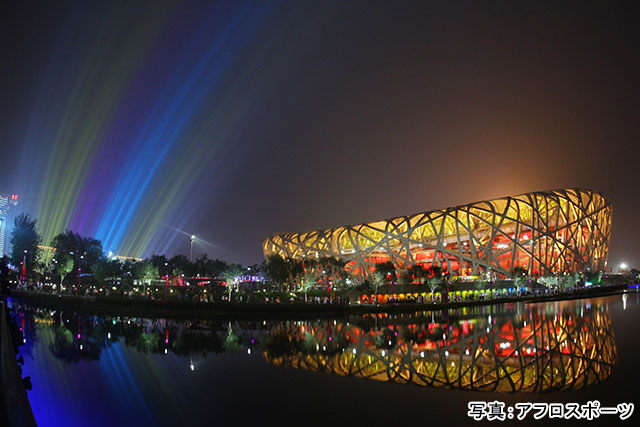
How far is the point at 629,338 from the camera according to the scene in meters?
18.2

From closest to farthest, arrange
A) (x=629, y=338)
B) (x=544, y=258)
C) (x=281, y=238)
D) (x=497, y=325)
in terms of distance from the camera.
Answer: (x=629, y=338)
(x=497, y=325)
(x=544, y=258)
(x=281, y=238)

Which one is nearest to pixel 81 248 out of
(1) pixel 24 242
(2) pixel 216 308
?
(1) pixel 24 242

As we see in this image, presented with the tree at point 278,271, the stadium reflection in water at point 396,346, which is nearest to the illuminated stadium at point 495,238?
the tree at point 278,271

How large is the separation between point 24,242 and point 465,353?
90.0 m

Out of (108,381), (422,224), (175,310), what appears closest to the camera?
(108,381)

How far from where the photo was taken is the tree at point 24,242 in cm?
8088

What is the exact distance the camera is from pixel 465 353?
50.4ft

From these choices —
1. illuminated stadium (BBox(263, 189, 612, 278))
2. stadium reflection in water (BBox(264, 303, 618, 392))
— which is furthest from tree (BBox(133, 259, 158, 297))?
stadium reflection in water (BBox(264, 303, 618, 392))

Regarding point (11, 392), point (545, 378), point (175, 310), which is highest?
point (11, 392)

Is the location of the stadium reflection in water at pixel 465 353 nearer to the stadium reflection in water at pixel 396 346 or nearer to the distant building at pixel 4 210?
the stadium reflection in water at pixel 396 346

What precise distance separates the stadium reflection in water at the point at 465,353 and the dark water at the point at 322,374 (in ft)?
0.16

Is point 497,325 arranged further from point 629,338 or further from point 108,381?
point 108,381

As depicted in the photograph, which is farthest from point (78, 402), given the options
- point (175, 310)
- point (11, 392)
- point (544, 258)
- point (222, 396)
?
point (544, 258)

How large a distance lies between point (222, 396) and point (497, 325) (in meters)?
18.4
